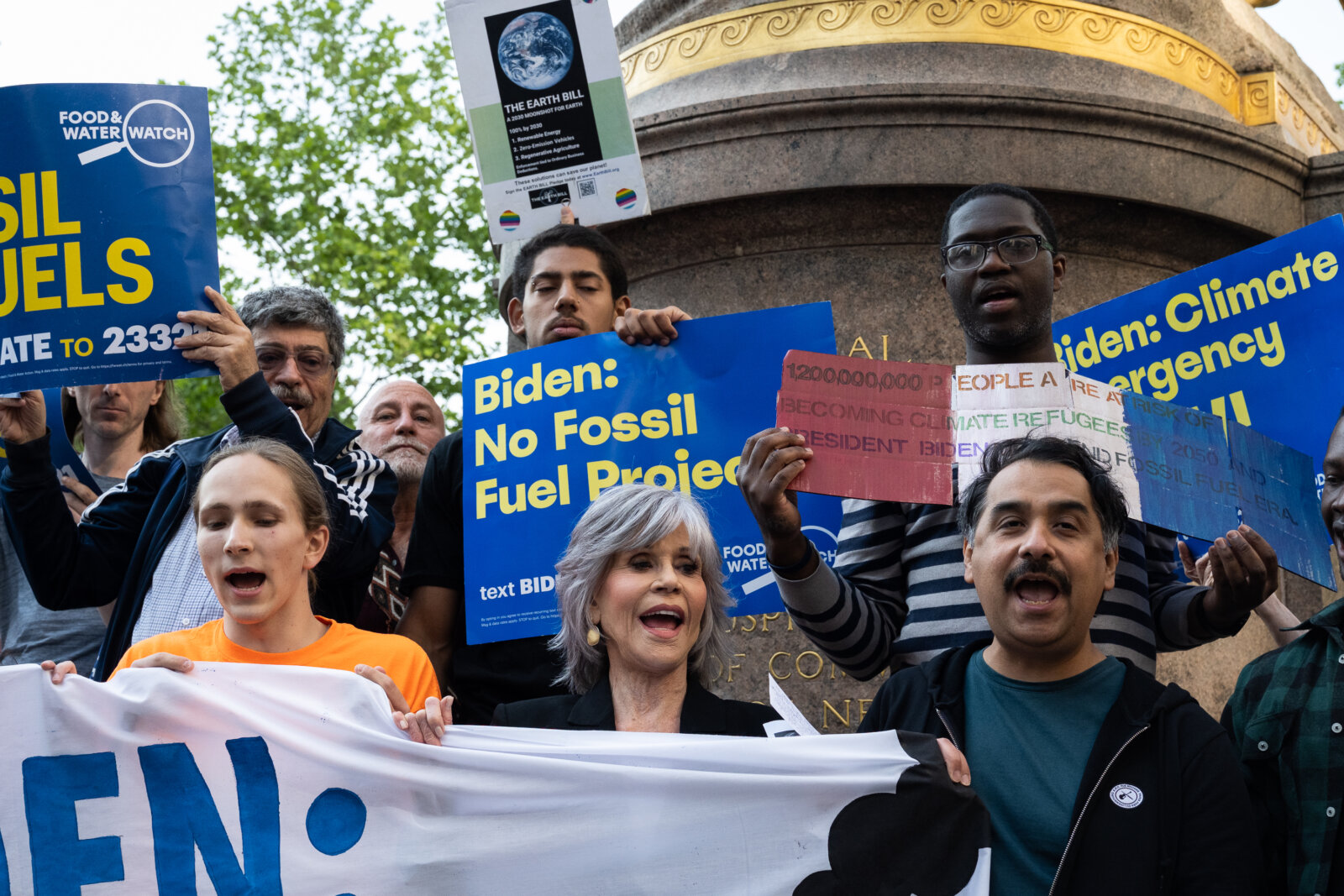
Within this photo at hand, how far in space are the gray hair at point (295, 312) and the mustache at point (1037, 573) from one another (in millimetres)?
2576

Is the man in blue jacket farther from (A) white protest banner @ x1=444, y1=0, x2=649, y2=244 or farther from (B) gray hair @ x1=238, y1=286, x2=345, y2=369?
(A) white protest banner @ x1=444, y1=0, x2=649, y2=244

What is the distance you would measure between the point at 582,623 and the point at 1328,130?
19.0 feet

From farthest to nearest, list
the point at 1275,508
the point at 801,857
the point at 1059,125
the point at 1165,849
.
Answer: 1. the point at 1059,125
2. the point at 1275,508
3. the point at 801,857
4. the point at 1165,849

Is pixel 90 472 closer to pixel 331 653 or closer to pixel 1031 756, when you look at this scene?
pixel 331 653

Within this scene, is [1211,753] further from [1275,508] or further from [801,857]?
[1275,508]

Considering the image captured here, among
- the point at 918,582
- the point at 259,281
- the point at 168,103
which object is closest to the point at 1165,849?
the point at 918,582

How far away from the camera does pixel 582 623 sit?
3.95 metres

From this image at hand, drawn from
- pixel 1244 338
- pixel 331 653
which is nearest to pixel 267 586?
pixel 331 653

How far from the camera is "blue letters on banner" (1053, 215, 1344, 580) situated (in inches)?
190

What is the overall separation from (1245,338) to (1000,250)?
4.02ft

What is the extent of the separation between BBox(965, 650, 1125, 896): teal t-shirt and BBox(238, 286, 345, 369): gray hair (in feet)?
8.62

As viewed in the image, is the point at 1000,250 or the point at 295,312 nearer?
the point at 1000,250

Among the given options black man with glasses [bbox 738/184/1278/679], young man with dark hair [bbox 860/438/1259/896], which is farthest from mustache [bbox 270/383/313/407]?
young man with dark hair [bbox 860/438/1259/896]

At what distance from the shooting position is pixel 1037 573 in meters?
3.33
